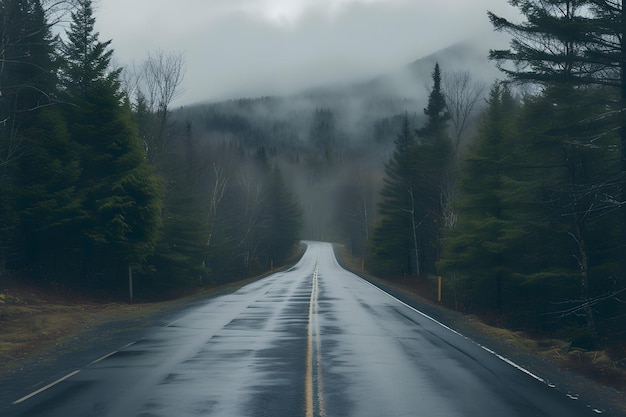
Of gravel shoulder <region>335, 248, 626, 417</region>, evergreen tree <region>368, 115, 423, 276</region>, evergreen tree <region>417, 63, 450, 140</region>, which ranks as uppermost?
evergreen tree <region>417, 63, 450, 140</region>

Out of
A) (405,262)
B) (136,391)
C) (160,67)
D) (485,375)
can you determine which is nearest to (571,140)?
(485,375)

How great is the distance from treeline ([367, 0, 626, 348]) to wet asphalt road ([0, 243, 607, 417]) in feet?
18.3

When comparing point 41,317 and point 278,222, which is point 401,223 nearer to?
point 41,317

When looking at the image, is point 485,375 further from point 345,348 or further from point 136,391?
point 136,391

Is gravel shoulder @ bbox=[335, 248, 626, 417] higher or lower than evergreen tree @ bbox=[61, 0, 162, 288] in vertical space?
lower

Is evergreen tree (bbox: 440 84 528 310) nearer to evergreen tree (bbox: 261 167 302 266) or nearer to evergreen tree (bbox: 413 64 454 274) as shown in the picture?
evergreen tree (bbox: 413 64 454 274)

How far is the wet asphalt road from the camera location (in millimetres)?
11055

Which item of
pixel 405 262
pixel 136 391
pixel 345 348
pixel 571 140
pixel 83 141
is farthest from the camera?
pixel 405 262

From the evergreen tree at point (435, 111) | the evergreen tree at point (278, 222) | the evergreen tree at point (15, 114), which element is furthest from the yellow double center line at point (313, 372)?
the evergreen tree at point (278, 222)

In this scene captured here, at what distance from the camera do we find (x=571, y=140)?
2022cm

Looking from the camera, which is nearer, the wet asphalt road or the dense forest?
the wet asphalt road

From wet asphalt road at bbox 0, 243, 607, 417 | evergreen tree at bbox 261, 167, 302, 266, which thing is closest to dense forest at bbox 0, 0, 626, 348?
wet asphalt road at bbox 0, 243, 607, 417

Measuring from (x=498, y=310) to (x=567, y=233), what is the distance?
10193mm

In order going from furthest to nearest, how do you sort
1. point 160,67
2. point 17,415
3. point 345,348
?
→ point 160,67, point 345,348, point 17,415
